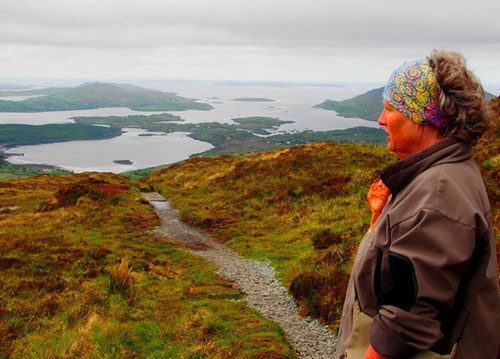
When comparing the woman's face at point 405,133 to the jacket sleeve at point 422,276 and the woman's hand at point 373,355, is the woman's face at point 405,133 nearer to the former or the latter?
the jacket sleeve at point 422,276

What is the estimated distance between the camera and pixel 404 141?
8.79 feet

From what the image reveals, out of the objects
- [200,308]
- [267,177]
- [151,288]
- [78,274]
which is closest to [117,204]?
[267,177]

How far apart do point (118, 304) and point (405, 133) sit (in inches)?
319

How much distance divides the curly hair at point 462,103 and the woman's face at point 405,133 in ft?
0.42

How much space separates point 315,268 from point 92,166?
168109mm

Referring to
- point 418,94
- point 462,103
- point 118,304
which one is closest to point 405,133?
point 418,94

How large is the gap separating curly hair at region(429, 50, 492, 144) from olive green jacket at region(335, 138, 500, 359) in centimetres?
11

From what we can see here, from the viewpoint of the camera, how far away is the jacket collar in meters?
2.33

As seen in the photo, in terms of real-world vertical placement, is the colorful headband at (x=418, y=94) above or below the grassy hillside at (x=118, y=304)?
above

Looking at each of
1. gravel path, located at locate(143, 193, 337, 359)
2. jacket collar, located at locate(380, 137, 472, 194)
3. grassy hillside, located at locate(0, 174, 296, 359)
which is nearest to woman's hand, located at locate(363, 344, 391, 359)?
jacket collar, located at locate(380, 137, 472, 194)

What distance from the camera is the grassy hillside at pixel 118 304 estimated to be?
6.71 meters

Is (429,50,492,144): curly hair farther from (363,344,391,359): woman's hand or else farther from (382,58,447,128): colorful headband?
(363,344,391,359): woman's hand

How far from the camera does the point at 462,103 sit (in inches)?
94.1

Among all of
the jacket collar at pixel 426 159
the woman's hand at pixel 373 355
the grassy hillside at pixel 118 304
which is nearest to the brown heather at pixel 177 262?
the grassy hillside at pixel 118 304
